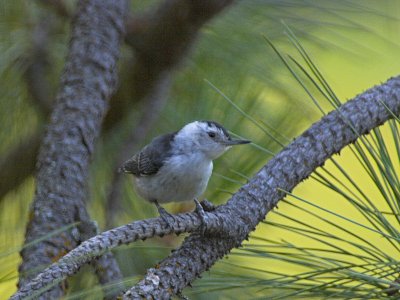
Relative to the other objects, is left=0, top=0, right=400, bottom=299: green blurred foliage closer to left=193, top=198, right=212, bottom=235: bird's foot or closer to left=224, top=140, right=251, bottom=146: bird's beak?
left=224, top=140, right=251, bottom=146: bird's beak

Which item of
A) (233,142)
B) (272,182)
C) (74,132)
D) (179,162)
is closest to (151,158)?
(179,162)

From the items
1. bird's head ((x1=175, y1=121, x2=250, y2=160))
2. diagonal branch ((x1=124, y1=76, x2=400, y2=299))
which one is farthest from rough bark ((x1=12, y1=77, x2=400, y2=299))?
bird's head ((x1=175, y1=121, x2=250, y2=160))

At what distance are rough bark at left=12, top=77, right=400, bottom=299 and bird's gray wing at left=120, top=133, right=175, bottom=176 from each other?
45 cm

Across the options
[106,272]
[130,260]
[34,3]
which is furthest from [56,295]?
[34,3]

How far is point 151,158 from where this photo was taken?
1.40 metres

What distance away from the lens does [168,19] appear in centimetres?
125

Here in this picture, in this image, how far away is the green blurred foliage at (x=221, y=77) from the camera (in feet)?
4.30

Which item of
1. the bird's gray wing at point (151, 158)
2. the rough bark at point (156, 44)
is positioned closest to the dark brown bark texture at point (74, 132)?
the rough bark at point (156, 44)

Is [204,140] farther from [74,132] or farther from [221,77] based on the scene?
[74,132]

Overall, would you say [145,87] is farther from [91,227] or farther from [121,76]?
[91,227]

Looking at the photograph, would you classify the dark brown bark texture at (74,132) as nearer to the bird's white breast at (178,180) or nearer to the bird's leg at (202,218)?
the bird's leg at (202,218)

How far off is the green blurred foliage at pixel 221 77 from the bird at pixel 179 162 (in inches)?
1.5

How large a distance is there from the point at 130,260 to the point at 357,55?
1.93 feet

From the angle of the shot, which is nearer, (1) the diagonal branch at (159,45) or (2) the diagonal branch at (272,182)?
(2) the diagonal branch at (272,182)
